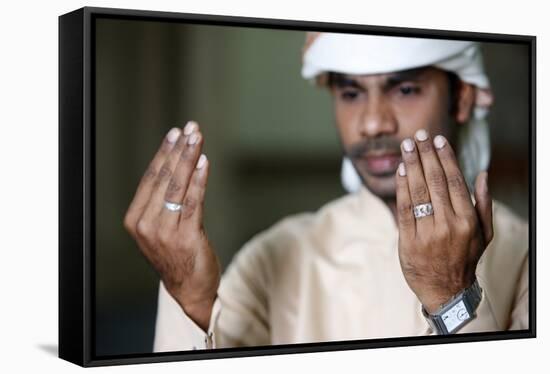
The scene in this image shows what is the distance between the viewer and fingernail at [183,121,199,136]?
4188 mm

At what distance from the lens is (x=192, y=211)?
4188 millimetres

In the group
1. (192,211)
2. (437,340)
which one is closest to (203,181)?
(192,211)

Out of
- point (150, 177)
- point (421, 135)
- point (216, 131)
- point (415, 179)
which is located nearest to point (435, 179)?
point (415, 179)

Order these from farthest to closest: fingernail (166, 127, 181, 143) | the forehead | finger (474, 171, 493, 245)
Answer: finger (474, 171, 493, 245)
the forehead
fingernail (166, 127, 181, 143)

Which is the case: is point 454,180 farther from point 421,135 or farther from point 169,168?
point 169,168

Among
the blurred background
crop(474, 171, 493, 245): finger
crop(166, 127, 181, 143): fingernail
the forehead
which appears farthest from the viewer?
crop(474, 171, 493, 245): finger

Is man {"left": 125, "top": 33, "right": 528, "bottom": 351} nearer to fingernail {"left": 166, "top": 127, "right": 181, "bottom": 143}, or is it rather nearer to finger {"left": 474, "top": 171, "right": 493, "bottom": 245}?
finger {"left": 474, "top": 171, "right": 493, "bottom": 245}

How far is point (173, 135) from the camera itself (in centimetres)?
417

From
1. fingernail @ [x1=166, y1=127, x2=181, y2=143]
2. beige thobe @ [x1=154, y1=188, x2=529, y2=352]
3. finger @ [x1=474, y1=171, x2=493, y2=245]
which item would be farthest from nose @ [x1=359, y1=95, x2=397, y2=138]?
fingernail @ [x1=166, y1=127, x2=181, y2=143]

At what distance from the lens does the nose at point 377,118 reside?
4.55 m

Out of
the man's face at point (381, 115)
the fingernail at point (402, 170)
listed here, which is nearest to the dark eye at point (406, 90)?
the man's face at point (381, 115)

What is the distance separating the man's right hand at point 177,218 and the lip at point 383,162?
0.72 metres

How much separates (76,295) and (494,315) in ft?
5.62

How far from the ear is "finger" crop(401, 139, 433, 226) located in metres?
0.31
